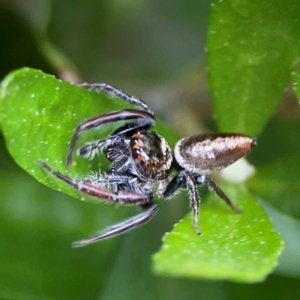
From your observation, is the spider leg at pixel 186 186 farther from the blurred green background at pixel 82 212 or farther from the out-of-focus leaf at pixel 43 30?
the out-of-focus leaf at pixel 43 30

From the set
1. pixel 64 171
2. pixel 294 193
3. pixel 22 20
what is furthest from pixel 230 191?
pixel 22 20

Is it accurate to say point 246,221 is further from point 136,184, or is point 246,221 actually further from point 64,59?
point 64,59

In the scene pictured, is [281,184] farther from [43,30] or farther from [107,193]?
[43,30]

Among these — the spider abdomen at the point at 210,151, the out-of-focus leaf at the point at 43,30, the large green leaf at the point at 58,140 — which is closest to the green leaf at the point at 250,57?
the spider abdomen at the point at 210,151

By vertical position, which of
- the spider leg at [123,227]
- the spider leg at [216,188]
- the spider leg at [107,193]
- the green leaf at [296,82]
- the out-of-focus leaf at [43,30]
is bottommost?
the spider leg at [123,227]

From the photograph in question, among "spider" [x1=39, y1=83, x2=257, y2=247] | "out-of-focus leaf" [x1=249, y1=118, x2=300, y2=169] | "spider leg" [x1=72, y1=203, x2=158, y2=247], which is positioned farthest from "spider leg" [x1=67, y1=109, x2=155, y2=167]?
"out-of-focus leaf" [x1=249, y1=118, x2=300, y2=169]
